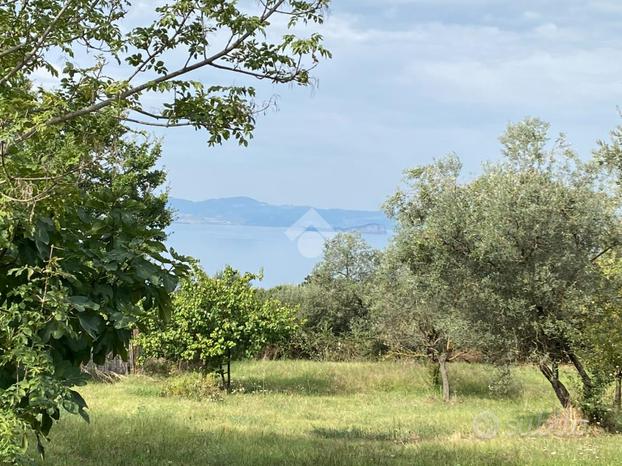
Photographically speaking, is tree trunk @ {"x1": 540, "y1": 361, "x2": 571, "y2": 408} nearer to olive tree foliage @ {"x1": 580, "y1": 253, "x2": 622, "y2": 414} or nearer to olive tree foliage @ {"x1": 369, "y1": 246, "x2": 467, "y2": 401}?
olive tree foliage @ {"x1": 580, "y1": 253, "x2": 622, "y2": 414}

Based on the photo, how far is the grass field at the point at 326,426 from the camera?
928 centimetres

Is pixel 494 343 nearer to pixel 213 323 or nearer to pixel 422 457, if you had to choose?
pixel 422 457

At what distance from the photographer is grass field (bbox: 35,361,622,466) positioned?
928 centimetres

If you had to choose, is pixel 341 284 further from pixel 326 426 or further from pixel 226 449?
pixel 226 449

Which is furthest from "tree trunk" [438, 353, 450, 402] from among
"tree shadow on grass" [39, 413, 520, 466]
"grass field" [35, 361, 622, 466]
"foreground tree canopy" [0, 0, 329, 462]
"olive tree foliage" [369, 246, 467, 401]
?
"foreground tree canopy" [0, 0, 329, 462]

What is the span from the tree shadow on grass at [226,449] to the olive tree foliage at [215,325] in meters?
9.20

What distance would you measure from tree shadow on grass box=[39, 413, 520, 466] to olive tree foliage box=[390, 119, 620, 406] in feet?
13.1

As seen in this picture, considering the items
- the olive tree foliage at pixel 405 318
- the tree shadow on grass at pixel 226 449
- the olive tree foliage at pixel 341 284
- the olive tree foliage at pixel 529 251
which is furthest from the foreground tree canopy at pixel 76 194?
the olive tree foliage at pixel 341 284

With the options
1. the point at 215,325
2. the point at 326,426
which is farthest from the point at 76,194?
the point at 215,325

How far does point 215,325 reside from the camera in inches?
865

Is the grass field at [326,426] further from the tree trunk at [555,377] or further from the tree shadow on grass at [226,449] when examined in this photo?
the tree trunk at [555,377]

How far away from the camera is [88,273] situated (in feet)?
16.2

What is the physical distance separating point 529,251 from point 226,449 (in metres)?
8.08

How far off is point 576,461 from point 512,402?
44.3 feet
